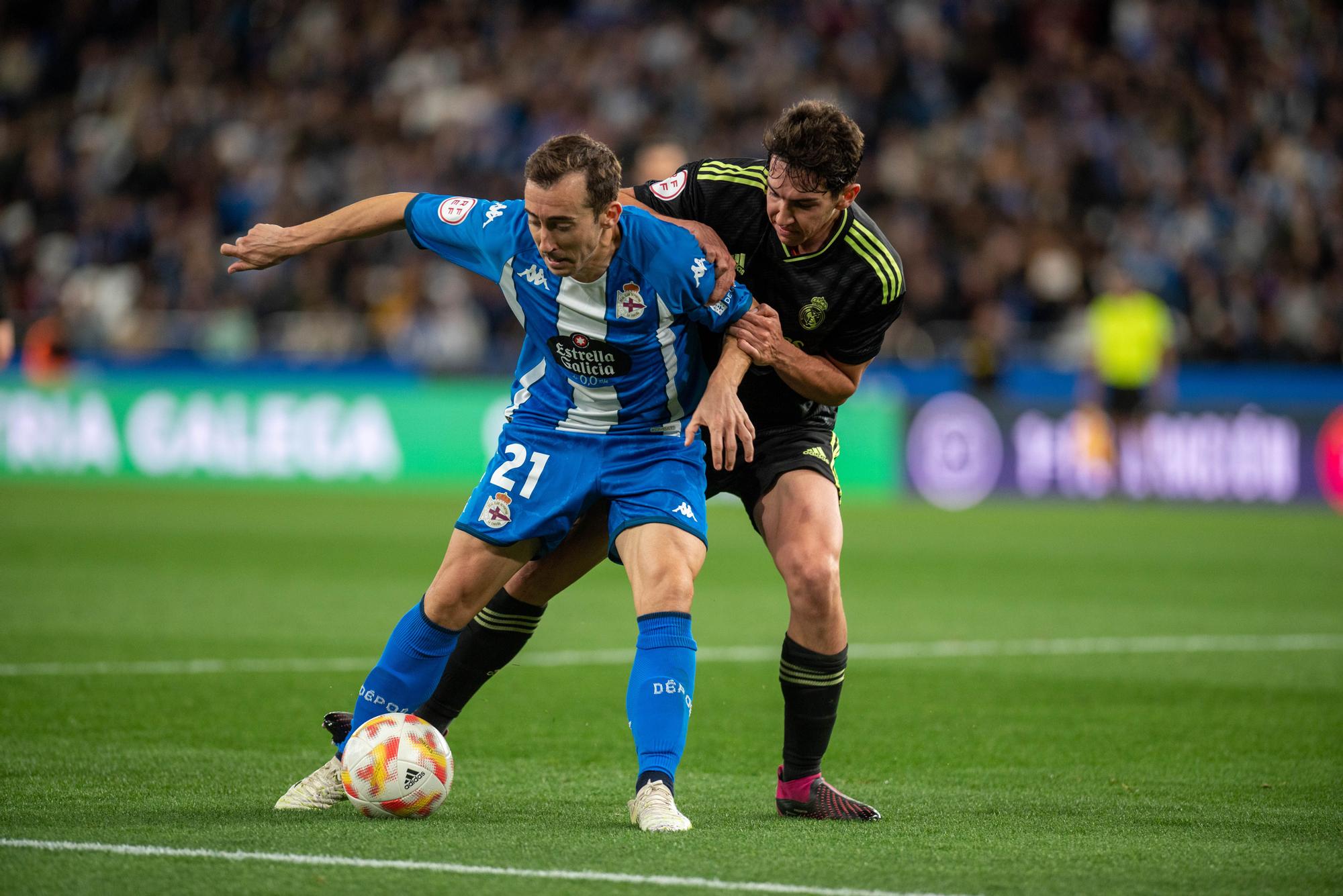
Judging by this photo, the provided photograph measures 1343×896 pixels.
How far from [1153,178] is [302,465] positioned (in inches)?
411

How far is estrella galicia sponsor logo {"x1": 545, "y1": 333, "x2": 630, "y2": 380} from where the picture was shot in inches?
204

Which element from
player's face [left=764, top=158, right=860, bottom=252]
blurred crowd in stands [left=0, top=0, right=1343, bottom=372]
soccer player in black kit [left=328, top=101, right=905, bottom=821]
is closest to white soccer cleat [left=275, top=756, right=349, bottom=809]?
soccer player in black kit [left=328, top=101, right=905, bottom=821]

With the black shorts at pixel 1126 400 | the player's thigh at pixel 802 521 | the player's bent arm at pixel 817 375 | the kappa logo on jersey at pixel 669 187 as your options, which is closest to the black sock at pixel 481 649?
the player's thigh at pixel 802 521

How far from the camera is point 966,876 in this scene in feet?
13.9

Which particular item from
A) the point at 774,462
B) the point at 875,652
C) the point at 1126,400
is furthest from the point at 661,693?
the point at 1126,400

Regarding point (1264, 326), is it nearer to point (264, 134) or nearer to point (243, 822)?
point (264, 134)

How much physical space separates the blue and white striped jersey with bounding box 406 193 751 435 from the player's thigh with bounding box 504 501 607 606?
1.08ft

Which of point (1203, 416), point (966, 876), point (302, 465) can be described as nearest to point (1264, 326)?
point (1203, 416)

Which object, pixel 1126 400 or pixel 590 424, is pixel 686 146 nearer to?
pixel 1126 400

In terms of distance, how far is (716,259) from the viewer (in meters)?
5.20

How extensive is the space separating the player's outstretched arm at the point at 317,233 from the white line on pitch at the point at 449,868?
1666 millimetres

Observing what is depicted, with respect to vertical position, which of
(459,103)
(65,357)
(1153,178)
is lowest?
(65,357)

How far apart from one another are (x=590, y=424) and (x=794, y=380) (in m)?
0.62

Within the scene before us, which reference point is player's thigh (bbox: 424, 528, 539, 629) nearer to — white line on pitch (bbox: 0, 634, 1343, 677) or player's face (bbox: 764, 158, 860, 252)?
player's face (bbox: 764, 158, 860, 252)
